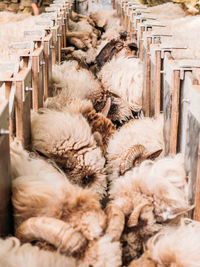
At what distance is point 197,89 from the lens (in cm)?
146

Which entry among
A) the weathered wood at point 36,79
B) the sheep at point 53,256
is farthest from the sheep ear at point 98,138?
the sheep at point 53,256

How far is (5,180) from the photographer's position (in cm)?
127

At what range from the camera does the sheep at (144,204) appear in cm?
135

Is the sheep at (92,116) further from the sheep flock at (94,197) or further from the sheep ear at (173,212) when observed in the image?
the sheep ear at (173,212)

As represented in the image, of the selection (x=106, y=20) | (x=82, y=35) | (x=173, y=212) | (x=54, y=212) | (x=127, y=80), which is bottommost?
(x=173, y=212)

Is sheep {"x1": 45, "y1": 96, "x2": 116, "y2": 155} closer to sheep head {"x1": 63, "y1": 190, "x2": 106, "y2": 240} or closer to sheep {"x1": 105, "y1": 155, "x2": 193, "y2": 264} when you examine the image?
sheep {"x1": 105, "y1": 155, "x2": 193, "y2": 264}

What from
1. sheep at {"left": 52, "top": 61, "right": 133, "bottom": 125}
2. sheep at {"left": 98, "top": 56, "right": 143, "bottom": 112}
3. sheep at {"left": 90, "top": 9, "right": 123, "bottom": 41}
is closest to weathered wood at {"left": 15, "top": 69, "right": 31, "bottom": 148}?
sheep at {"left": 52, "top": 61, "right": 133, "bottom": 125}

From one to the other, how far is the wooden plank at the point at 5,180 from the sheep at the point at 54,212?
3 centimetres

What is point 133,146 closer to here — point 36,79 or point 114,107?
point 36,79

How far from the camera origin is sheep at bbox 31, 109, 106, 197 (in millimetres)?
1850

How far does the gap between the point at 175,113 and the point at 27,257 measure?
38.8 inches

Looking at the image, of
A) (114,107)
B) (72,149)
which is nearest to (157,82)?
(114,107)

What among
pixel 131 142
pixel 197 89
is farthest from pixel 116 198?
pixel 131 142

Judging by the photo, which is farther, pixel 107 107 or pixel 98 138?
pixel 107 107
